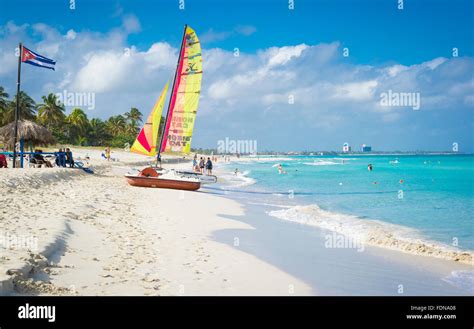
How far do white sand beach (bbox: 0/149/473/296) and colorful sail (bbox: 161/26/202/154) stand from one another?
976cm

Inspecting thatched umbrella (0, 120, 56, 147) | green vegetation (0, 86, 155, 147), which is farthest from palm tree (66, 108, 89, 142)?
thatched umbrella (0, 120, 56, 147)

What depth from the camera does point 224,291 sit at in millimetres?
5312

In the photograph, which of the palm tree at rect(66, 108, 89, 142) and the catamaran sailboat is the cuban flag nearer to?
the catamaran sailboat

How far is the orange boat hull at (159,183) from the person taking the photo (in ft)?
66.0

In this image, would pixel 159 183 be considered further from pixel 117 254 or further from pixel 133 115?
pixel 133 115

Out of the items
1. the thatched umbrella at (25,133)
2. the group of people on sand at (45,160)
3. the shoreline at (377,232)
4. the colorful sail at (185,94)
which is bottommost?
the shoreline at (377,232)

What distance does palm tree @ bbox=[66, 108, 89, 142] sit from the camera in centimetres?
7694

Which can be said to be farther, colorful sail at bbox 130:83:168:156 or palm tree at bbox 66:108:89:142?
palm tree at bbox 66:108:89:142

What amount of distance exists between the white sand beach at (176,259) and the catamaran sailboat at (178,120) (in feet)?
27.2

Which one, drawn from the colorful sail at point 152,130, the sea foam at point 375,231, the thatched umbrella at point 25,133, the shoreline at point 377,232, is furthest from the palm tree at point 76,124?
the sea foam at point 375,231

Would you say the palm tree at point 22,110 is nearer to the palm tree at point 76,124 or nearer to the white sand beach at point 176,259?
the palm tree at point 76,124
